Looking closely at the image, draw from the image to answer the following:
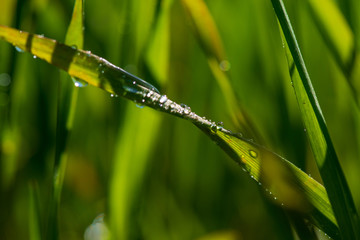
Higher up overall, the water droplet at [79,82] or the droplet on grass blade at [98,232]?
the water droplet at [79,82]

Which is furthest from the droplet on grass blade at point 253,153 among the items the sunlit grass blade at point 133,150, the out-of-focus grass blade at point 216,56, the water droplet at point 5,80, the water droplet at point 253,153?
the water droplet at point 5,80

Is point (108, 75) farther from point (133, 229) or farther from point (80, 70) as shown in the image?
point (133, 229)

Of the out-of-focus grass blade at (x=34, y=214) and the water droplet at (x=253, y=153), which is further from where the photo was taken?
the out-of-focus grass blade at (x=34, y=214)

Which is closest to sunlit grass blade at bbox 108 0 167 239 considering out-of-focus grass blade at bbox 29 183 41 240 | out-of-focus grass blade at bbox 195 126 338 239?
out-of-focus grass blade at bbox 29 183 41 240

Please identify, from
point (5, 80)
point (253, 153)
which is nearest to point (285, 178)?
point (253, 153)

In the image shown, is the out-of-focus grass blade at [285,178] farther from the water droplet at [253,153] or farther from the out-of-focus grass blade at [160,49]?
the out-of-focus grass blade at [160,49]

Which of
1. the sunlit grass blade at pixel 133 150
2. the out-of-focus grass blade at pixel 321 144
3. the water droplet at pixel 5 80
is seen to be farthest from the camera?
the water droplet at pixel 5 80

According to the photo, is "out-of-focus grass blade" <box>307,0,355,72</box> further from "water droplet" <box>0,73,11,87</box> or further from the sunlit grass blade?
"water droplet" <box>0,73,11,87</box>

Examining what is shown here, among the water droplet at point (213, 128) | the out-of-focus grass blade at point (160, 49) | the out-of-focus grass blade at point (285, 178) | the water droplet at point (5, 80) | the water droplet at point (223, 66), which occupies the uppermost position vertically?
the water droplet at point (5, 80)
